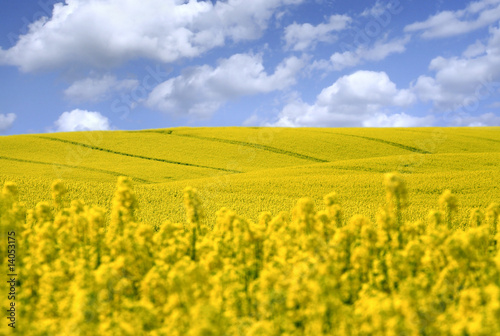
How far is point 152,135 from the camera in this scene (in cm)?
5081

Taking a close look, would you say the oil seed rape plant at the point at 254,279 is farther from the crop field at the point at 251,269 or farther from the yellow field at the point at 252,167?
the yellow field at the point at 252,167

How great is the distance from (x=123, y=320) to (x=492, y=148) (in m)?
53.3

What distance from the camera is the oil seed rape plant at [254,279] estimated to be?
541cm

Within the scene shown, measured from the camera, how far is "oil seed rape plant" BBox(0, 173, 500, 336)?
541cm

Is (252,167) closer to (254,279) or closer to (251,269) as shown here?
(251,269)

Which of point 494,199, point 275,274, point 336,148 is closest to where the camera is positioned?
point 275,274

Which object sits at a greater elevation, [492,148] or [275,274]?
[492,148]

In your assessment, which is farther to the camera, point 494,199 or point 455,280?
point 494,199

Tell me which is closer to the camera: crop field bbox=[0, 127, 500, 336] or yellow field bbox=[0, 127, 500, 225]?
crop field bbox=[0, 127, 500, 336]

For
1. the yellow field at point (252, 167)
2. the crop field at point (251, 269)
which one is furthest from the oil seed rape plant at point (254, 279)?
the yellow field at point (252, 167)

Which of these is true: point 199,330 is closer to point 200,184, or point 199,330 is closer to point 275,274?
point 275,274

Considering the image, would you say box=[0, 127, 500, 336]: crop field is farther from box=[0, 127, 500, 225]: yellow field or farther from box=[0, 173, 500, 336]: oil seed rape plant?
box=[0, 127, 500, 225]: yellow field

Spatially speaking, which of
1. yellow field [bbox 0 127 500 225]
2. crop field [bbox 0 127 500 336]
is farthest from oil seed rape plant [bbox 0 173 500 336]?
yellow field [bbox 0 127 500 225]

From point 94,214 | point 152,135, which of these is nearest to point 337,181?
point 94,214
